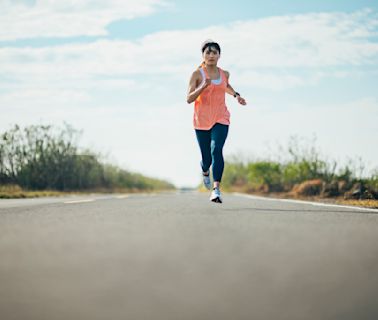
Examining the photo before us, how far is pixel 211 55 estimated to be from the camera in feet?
27.1

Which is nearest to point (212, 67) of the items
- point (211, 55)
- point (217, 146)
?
point (211, 55)

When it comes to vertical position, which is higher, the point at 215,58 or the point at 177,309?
the point at 215,58

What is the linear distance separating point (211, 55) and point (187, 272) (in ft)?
18.1

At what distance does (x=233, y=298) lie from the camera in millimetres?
2680

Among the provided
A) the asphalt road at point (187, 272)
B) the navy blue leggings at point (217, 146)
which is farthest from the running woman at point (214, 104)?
the asphalt road at point (187, 272)

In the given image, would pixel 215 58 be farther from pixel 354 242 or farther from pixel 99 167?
pixel 99 167

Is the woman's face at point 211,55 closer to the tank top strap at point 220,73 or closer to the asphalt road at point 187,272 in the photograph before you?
the tank top strap at point 220,73

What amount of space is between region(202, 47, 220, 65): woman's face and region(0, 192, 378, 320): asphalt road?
3.55 meters

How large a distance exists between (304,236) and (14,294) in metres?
2.44

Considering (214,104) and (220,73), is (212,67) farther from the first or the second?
(214,104)

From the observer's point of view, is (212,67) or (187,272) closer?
(187,272)

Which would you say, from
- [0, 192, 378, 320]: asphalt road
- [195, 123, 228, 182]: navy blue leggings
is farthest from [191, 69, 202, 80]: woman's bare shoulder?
[0, 192, 378, 320]: asphalt road

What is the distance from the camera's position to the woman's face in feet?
27.1

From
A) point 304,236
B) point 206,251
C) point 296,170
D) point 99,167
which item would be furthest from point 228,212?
point 99,167
